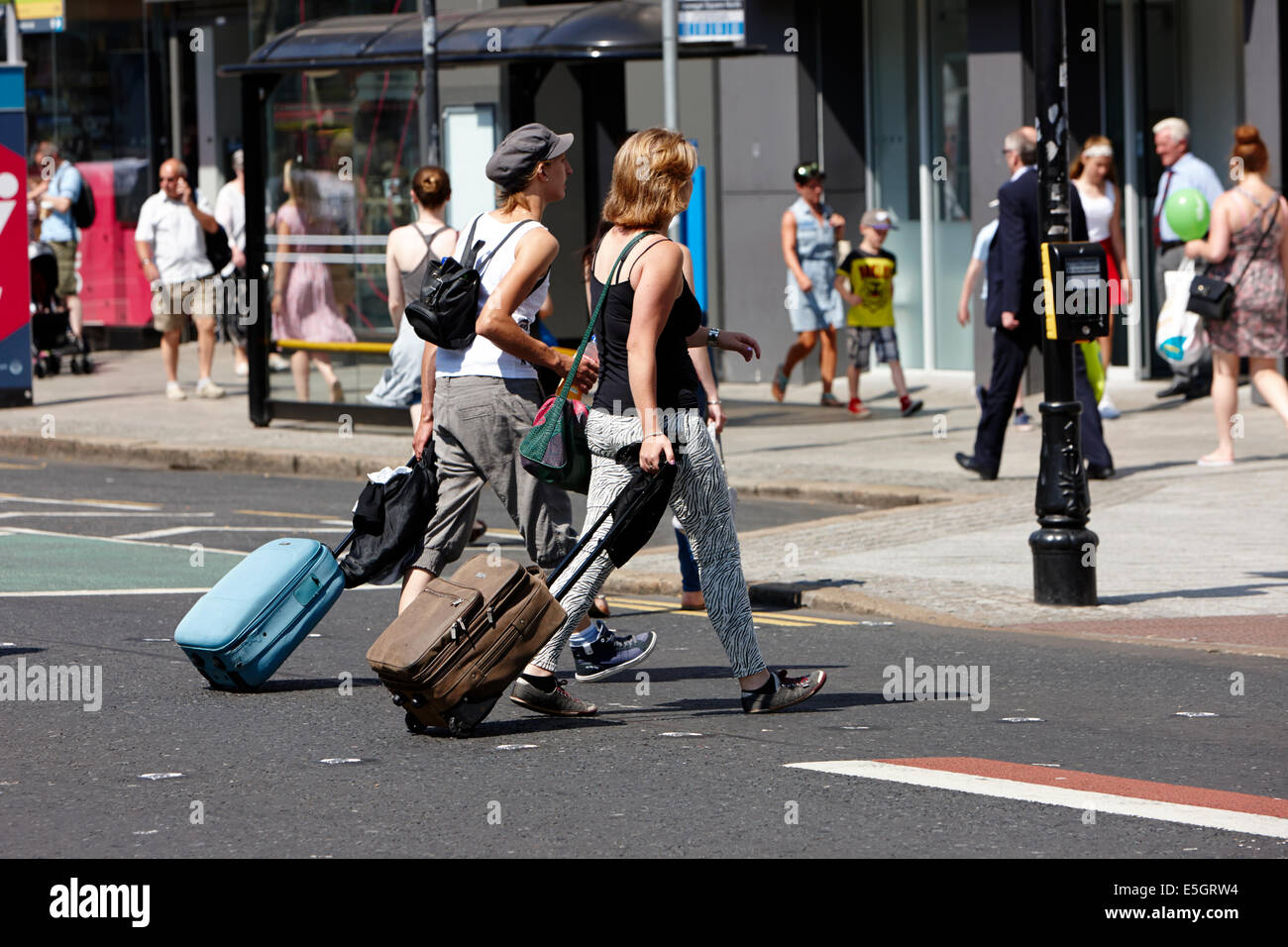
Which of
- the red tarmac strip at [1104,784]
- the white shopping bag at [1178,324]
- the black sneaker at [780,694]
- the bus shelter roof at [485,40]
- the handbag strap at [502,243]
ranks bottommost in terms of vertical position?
the red tarmac strip at [1104,784]

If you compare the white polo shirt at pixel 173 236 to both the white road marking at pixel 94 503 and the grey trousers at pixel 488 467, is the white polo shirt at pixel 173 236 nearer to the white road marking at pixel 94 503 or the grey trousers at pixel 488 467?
the white road marking at pixel 94 503

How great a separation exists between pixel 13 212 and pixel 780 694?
40.7 ft

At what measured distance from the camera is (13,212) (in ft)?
57.5

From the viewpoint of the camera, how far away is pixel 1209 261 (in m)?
12.7

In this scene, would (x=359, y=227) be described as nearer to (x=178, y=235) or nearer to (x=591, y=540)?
(x=178, y=235)

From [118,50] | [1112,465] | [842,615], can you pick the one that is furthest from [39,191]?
[842,615]

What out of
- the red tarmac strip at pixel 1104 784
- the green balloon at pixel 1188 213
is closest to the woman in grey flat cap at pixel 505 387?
the red tarmac strip at pixel 1104 784

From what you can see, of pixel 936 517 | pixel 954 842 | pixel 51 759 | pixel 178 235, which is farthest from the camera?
pixel 178 235

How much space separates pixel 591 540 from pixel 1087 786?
1874 mm

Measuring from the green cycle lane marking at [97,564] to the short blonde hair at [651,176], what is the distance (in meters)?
3.90

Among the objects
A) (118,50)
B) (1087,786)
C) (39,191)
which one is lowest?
(1087,786)

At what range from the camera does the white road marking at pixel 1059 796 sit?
544 cm

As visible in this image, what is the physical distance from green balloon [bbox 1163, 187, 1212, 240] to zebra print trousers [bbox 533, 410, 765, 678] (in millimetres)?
7489

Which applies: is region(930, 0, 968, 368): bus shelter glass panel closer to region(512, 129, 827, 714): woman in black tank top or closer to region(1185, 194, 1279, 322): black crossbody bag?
region(1185, 194, 1279, 322): black crossbody bag
